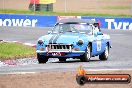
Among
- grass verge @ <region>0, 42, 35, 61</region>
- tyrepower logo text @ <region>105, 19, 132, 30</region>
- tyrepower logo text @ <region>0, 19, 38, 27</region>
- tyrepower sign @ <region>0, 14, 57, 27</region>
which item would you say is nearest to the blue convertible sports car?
grass verge @ <region>0, 42, 35, 61</region>

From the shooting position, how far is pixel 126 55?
23.7 m

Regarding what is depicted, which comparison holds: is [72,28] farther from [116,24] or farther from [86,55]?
[116,24]

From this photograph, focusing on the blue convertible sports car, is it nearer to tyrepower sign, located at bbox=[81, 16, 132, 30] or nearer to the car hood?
the car hood

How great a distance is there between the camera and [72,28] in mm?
20875

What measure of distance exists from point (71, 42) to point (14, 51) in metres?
4.31

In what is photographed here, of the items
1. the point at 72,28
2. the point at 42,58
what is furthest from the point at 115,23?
the point at 42,58

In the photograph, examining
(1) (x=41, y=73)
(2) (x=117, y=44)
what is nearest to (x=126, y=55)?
(2) (x=117, y=44)

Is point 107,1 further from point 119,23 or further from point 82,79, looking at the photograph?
point 82,79

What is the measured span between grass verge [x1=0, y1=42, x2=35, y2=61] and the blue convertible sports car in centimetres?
171

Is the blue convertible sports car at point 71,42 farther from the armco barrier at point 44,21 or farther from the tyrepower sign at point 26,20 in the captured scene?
the tyrepower sign at point 26,20

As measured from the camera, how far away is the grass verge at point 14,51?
71.1 ft

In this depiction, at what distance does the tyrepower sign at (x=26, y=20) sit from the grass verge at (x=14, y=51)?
18416mm

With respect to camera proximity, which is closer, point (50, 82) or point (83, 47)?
point (50, 82)

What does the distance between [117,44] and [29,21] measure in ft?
51.3
